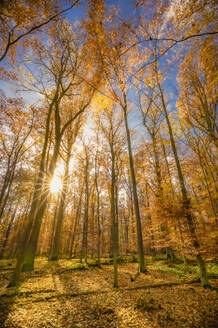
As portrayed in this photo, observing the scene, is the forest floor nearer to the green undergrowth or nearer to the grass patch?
the grass patch

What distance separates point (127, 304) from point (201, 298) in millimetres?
2370

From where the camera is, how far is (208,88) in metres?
7.90

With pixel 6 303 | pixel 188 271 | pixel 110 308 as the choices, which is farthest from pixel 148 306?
pixel 188 271

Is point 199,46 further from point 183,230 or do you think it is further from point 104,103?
point 183,230

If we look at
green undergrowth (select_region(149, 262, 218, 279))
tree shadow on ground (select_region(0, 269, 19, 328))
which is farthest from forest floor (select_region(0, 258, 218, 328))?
green undergrowth (select_region(149, 262, 218, 279))

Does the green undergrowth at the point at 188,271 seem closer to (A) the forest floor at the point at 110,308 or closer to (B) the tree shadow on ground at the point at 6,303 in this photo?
(A) the forest floor at the point at 110,308

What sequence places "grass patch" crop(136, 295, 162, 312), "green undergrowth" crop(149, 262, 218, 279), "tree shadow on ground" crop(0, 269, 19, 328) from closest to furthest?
1. "tree shadow on ground" crop(0, 269, 19, 328)
2. "grass patch" crop(136, 295, 162, 312)
3. "green undergrowth" crop(149, 262, 218, 279)

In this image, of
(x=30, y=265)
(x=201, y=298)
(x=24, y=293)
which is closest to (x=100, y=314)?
(x=24, y=293)

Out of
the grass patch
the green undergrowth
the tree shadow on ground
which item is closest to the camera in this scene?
the tree shadow on ground

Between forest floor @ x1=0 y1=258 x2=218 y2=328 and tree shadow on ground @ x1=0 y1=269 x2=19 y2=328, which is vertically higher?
tree shadow on ground @ x1=0 y1=269 x2=19 y2=328

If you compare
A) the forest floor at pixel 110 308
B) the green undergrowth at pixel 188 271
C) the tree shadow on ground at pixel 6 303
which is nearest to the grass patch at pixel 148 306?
the forest floor at pixel 110 308

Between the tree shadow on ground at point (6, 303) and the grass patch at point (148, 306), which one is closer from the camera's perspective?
the tree shadow on ground at point (6, 303)

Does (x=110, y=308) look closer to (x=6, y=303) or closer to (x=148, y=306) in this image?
(x=148, y=306)

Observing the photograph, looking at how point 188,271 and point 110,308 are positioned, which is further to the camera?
point 188,271
